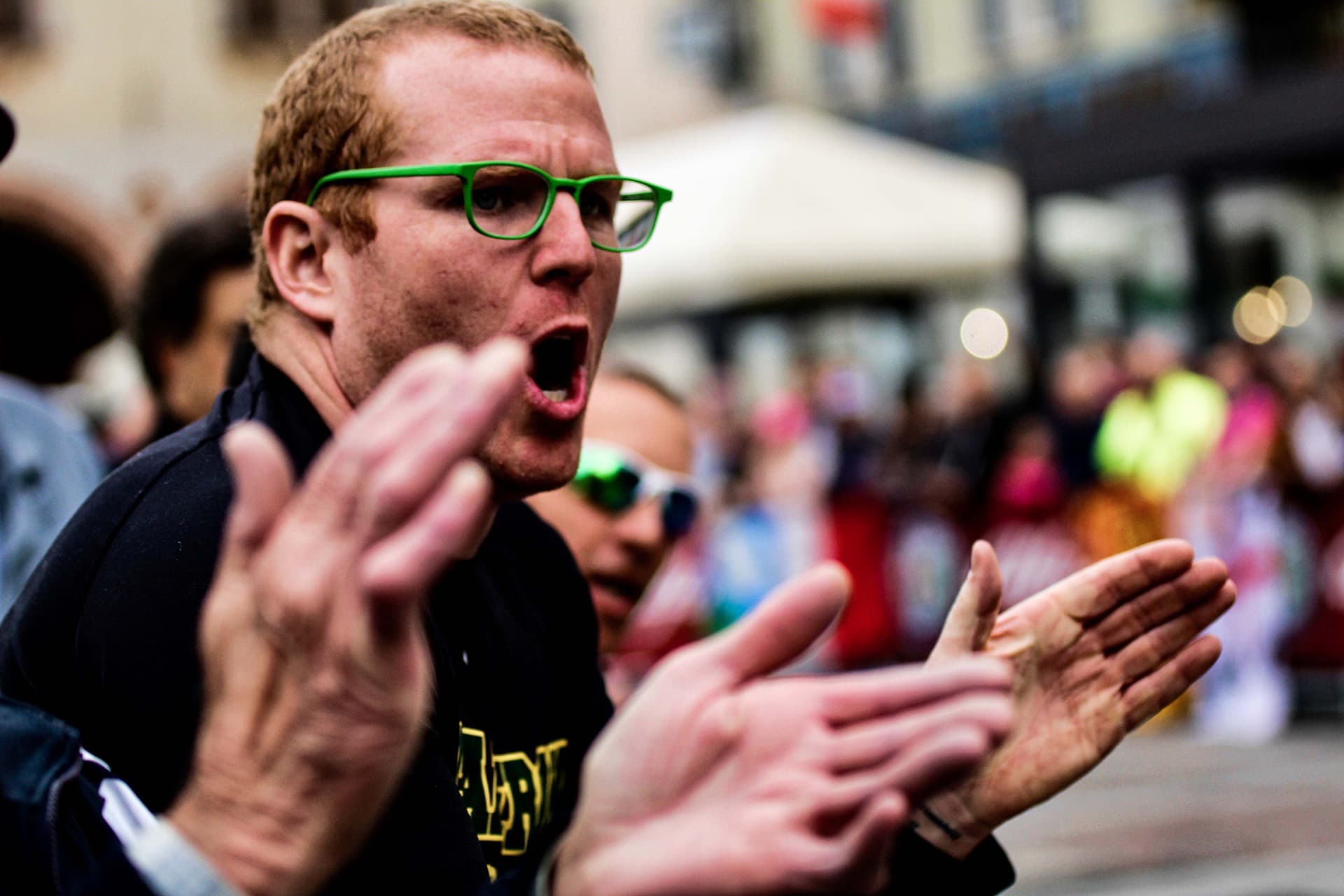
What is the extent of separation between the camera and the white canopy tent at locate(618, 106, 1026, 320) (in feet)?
47.8

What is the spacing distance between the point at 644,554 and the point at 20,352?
1.90 metres

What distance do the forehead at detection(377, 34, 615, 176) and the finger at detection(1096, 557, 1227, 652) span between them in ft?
2.69

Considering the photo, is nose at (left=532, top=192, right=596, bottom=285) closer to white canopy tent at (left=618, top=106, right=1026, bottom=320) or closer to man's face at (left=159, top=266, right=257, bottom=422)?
man's face at (left=159, top=266, right=257, bottom=422)

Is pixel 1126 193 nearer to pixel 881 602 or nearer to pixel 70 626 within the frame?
pixel 881 602

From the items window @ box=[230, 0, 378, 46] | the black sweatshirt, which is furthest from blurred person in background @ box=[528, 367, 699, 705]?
window @ box=[230, 0, 378, 46]

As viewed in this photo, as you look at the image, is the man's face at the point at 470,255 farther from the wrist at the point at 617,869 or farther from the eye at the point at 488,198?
the wrist at the point at 617,869

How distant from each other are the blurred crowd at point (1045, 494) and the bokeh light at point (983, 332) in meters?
6.15

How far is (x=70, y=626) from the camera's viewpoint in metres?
1.76

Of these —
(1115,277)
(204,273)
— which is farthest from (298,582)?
(1115,277)

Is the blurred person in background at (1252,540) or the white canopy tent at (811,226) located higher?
the white canopy tent at (811,226)

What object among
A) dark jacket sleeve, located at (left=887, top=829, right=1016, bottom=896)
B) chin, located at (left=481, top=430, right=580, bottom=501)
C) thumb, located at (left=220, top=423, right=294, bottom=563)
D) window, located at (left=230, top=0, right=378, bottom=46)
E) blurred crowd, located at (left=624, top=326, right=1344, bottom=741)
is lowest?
blurred crowd, located at (left=624, top=326, right=1344, bottom=741)

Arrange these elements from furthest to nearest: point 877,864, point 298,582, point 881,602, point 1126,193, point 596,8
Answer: point 596,8
point 1126,193
point 881,602
point 877,864
point 298,582

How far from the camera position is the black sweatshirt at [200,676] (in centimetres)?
167

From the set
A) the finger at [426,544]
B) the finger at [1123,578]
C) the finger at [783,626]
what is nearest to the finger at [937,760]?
the finger at [783,626]
